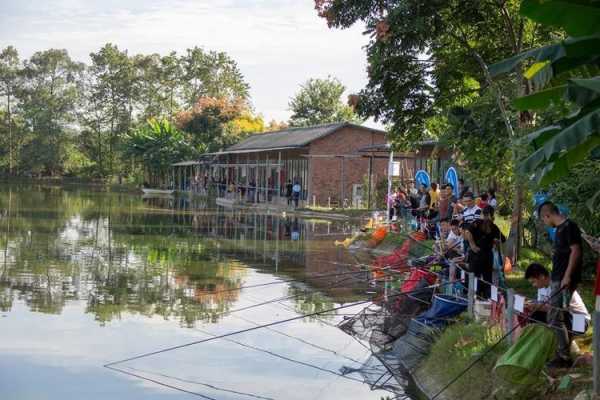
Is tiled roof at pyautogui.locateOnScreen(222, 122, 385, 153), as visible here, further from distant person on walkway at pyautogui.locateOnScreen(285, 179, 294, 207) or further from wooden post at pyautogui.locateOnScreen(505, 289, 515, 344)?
wooden post at pyautogui.locateOnScreen(505, 289, 515, 344)

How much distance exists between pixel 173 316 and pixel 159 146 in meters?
51.2

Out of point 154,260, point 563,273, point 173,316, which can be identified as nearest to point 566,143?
point 563,273

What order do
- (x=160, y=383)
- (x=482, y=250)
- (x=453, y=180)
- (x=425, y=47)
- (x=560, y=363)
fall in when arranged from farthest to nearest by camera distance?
(x=453, y=180) < (x=425, y=47) < (x=482, y=250) < (x=160, y=383) < (x=560, y=363)

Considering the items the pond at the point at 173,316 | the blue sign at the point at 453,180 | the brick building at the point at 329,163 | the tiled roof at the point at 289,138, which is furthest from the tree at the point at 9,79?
the blue sign at the point at 453,180

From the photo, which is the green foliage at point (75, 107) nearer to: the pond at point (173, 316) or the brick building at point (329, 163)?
the brick building at point (329, 163)

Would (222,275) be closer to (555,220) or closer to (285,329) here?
(285,329)

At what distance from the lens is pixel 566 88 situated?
7.05 m

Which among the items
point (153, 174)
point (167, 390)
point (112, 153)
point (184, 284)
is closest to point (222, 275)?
point (184, 284)

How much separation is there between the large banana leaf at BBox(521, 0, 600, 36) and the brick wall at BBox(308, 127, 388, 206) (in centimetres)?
3528

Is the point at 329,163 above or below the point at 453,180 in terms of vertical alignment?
above

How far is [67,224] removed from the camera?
3106 centimetres

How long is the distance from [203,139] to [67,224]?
3281 centimetres

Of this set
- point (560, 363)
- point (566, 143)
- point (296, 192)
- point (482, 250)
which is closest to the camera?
point (566, 143)

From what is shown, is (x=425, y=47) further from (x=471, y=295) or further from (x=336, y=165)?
(x=336, y=165)
